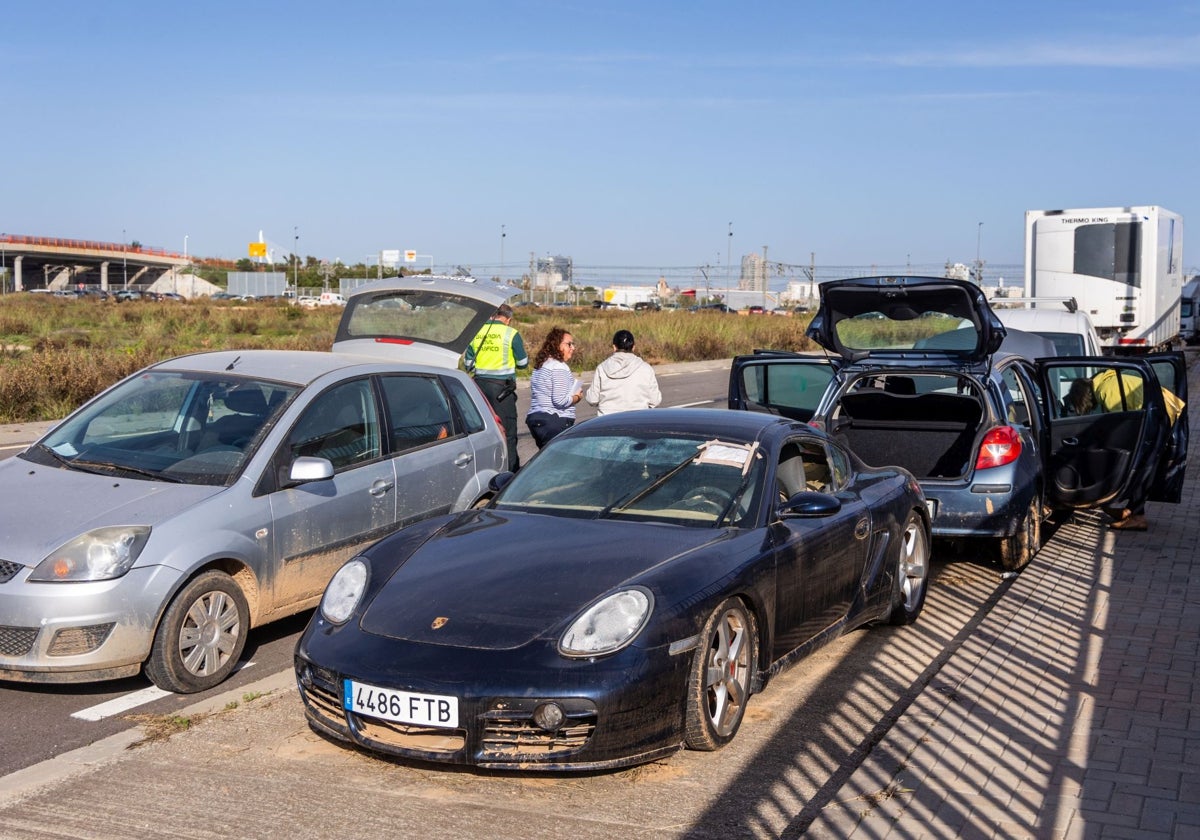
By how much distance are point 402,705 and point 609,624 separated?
83 cm

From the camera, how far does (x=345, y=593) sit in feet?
18.4

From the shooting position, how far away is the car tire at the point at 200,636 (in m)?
6.10

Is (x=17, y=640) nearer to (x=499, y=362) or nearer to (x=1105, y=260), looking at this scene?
(x=499, y=362)

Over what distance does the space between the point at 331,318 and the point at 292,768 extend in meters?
57.0

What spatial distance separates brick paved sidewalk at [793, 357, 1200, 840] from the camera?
4.65m

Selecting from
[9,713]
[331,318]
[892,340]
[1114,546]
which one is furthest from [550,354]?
[331,318]

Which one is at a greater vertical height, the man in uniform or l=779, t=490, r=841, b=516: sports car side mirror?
the man in uniform

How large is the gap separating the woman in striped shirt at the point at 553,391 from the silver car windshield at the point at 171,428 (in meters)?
3.75

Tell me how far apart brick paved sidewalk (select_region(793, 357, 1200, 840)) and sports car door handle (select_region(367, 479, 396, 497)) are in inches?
126

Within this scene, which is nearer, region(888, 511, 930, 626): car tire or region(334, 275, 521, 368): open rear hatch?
region(888, 511, 930, 626): car tire

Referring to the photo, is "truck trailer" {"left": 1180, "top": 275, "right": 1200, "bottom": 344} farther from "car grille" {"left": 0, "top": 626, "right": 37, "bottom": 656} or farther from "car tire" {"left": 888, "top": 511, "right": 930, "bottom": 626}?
"car grille" {"left": 0, "top": 626, "right": 37, "bottom": 656}

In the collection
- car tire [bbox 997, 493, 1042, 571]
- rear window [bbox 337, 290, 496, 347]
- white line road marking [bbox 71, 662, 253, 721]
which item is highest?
rear window [bbox 337, 290, 496, 347]

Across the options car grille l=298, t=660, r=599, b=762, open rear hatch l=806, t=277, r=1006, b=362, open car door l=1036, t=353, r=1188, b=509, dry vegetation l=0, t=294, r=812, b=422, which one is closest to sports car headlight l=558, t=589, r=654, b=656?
car grille l=298, t=660, r=599, b=762

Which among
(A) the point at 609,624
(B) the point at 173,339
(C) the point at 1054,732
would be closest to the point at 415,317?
(A) the point at 609,624
